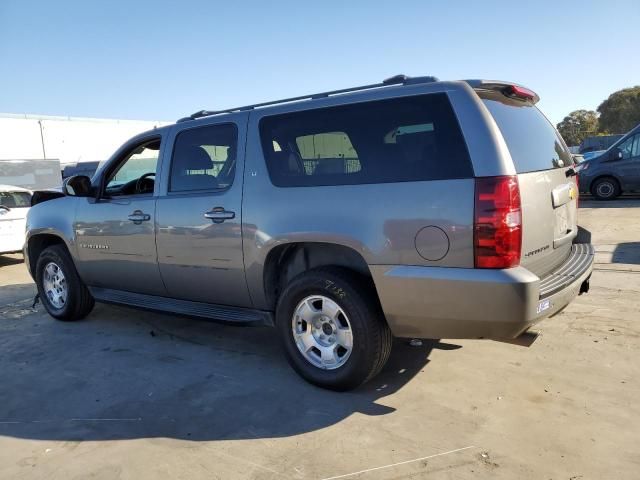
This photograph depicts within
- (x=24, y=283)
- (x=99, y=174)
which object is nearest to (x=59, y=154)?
(x=24, y=283)

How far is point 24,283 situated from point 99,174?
13.0 ft

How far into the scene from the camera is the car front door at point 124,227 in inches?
179

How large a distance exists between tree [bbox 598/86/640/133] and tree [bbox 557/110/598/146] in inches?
342

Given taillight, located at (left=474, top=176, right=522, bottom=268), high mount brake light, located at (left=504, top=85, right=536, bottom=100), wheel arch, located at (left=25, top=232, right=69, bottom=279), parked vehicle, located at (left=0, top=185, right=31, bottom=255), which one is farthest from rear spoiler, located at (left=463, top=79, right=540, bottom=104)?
parked vehicle, located at (left=0, top=185, right=31, bottom=255)

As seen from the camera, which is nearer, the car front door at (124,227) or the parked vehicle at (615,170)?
the car front door at (124,227)

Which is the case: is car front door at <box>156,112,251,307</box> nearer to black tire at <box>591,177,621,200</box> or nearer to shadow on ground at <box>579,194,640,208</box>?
shadow on ground at <box>579,194,640,208</box>

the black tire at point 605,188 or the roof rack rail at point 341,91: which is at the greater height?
the roof rack rail at point 341,91

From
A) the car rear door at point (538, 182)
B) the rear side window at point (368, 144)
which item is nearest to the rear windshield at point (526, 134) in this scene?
the car rear door at point (538, 182)

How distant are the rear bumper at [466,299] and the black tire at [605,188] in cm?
1226

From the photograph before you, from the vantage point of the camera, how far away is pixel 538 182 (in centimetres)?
310

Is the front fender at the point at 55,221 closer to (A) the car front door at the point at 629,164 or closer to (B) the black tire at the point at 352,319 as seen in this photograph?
(B) the black tire at the point at 352,319

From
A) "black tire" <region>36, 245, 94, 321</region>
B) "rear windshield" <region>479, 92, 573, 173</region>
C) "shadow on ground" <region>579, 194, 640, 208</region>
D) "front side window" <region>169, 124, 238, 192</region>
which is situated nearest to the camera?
"rear windshield" <region>479, 92, 573, 173</region>

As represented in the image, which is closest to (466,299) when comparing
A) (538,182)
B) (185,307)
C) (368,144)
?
(538,182)

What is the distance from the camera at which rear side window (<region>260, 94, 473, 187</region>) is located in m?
3.01
